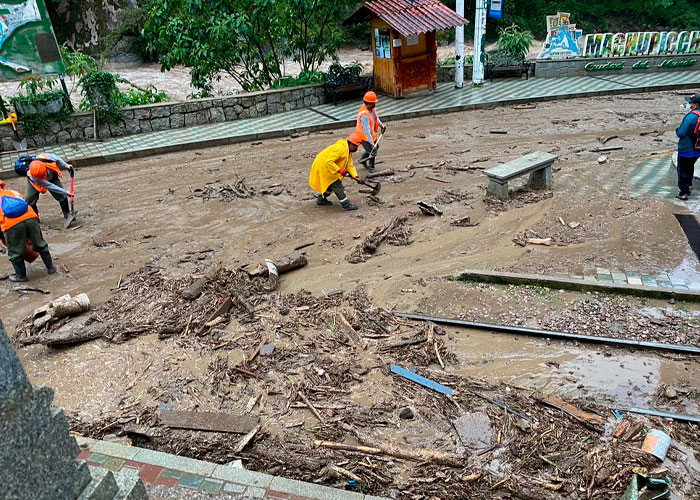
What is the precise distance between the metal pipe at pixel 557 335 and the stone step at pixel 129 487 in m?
3.86

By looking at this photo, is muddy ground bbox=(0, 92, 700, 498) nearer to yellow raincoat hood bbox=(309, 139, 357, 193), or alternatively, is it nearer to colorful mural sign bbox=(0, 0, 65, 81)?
yellow raincoat hood bbox=(309, 139, 357, 193)

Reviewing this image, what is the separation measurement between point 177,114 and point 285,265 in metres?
9.64

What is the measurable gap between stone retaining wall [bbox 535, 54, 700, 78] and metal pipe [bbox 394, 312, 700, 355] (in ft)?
51.2

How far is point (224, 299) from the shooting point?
702cm

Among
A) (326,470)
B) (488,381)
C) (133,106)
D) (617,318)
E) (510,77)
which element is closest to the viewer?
(326,470)

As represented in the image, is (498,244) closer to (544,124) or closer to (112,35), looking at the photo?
(544,124)

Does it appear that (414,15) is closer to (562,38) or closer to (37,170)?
(562,38)

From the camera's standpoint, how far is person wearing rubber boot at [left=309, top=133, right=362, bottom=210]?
947 centimetres

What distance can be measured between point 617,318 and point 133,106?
44.9ft

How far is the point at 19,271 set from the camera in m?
7.94

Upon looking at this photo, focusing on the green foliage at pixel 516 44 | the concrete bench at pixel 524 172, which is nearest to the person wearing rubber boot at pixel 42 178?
the concrete bench at pixel 524 172

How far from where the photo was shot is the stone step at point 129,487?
326cm

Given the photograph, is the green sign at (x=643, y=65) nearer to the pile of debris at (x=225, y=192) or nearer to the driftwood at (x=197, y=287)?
the pile of debris at (x=225, y=192)

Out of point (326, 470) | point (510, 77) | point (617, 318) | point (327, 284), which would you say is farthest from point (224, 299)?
point (510, 77)
